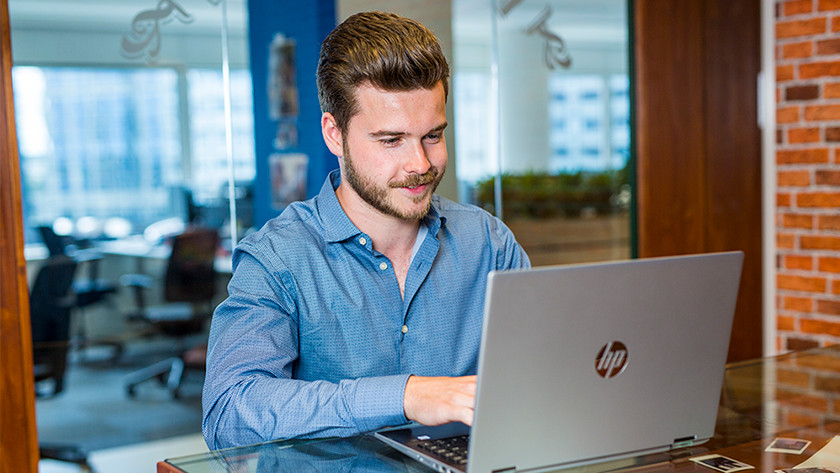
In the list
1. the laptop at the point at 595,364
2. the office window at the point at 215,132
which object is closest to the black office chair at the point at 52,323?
the office window at the point at 215,132

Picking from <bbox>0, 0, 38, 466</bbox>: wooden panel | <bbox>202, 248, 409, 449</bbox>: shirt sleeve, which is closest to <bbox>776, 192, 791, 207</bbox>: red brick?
<bbox>202, 248, 409, 449</bbox>: shirt sleeve

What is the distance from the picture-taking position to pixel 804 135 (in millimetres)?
3299

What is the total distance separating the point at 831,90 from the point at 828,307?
0.80m

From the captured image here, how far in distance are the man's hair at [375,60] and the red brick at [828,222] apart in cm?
217

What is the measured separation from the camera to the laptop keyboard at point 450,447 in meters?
1.14

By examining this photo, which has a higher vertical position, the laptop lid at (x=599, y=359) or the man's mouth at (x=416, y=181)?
the man's mouth at (x=416, y=181)

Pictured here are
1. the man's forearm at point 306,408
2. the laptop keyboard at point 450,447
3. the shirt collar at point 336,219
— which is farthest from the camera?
the shirt collar at point 336,219

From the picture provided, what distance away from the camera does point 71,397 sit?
10.1ft

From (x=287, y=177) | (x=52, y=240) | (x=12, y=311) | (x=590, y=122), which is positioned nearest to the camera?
(x=12, y=311)

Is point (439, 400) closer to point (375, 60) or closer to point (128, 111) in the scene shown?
point (375, 60)

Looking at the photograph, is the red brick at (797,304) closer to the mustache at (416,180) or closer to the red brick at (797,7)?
the red brick at (797,7)

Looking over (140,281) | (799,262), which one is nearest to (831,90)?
(799,262)

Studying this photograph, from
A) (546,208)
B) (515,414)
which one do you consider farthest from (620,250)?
(515,414)

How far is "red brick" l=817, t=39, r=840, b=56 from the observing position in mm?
3131
